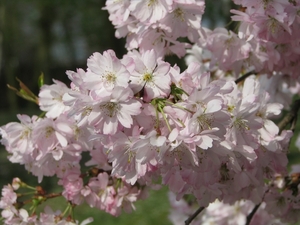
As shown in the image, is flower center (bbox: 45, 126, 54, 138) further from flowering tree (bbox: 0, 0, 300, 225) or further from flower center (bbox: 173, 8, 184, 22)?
flower center (bbox: 173, 8, 184, 22)

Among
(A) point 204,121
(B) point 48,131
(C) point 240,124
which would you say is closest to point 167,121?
(A) point 204,121

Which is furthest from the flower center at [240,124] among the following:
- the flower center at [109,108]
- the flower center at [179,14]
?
the flower center at [179,14]

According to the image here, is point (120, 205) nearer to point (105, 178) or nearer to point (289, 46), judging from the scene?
point (105, 178)

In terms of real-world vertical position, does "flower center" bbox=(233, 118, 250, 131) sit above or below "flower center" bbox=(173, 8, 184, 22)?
below

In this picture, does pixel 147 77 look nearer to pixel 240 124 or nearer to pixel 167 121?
pixel 167 121

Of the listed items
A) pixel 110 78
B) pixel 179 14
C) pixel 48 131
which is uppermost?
pixel 110 78

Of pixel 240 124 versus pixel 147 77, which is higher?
pixel 147 77

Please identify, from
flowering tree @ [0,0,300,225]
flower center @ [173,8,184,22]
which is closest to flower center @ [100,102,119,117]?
flowering tree @ [0,0,300,225]

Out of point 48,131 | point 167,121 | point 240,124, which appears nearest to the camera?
point 167,121
